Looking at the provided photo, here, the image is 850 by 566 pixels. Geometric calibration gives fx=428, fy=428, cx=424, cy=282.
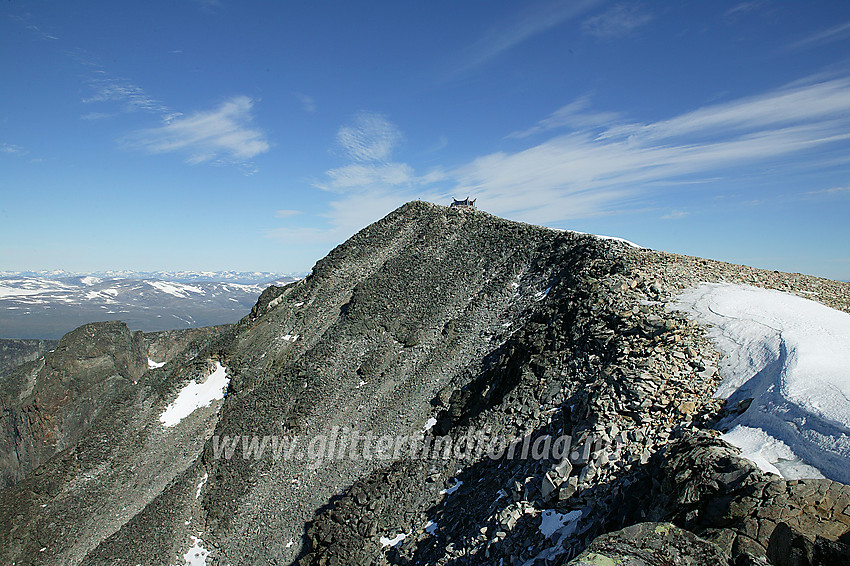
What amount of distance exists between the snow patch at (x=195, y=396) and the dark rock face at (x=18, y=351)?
64.5m

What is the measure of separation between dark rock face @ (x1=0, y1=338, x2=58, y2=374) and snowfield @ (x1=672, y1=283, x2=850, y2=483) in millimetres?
99330

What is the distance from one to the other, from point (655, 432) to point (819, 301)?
16639 mm

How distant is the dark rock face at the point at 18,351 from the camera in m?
75.4

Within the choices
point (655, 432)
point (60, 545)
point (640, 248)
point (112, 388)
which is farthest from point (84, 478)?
point (640, 248)

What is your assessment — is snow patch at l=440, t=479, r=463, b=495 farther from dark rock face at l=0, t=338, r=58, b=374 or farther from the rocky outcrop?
dark rock face at l=0, t=338, r=58, b=374

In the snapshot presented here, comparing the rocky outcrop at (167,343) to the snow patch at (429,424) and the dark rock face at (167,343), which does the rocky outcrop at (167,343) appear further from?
the snow patch at (429,424)

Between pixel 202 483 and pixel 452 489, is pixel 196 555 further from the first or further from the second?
pixel 452 489

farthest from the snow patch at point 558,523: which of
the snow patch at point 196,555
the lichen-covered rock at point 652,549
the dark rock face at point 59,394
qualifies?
the dark rock face at point 59,394

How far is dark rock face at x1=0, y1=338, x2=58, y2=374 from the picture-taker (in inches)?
2968

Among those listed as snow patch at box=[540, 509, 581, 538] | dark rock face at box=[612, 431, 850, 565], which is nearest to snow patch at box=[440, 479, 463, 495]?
snow patch at box=[540, 509, 581, 538]

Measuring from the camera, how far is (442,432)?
23.1 meters

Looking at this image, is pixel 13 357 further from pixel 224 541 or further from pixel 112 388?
pixel 224 541

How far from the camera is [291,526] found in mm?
21906

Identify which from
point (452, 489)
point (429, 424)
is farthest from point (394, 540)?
point (429, 424)
